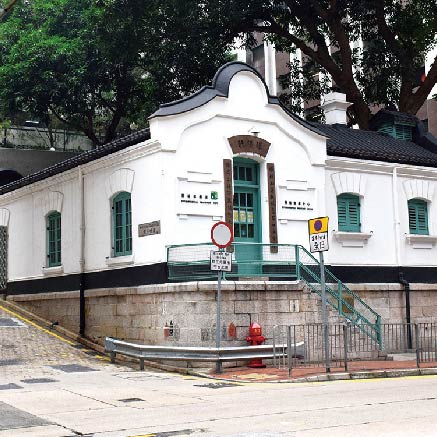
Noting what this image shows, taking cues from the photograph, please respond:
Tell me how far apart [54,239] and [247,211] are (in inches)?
283

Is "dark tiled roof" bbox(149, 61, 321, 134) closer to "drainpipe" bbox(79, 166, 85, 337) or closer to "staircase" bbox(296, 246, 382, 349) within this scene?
"staircase" bbox(296, 246, 382, 349)

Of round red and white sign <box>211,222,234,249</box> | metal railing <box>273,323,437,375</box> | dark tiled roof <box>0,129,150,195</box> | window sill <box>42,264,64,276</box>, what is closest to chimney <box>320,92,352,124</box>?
dark tiled roof <box>0,129,150,195</box>

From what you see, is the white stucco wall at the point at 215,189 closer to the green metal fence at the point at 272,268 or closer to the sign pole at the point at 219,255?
the green metal fence at the point at 272,268

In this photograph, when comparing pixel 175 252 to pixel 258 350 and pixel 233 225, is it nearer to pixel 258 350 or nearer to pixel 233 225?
pixel 233 225

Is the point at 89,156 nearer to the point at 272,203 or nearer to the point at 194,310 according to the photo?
the point at 272,203

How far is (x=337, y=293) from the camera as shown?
2014cm

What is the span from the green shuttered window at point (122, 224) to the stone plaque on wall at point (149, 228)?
34.0 inches

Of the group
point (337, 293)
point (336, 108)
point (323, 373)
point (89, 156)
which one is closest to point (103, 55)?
point (336, 108)

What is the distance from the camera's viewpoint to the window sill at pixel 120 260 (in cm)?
2016

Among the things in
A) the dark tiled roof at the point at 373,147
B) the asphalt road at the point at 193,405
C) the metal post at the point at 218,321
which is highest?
the dark tiled roof at the point at 373,147

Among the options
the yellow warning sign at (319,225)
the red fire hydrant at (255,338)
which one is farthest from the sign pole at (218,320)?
the yellow warning sign at (319,225)

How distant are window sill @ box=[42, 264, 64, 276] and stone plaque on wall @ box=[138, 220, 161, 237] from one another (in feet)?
15.5

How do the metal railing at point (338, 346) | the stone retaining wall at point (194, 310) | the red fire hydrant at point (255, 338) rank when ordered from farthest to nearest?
1. the stone retaining wall at point (194, 310)
2. the red fire hydrant at point (255, 338)
3. the metal railing at point (338, 346)

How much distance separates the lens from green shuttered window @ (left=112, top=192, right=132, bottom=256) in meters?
20.7
